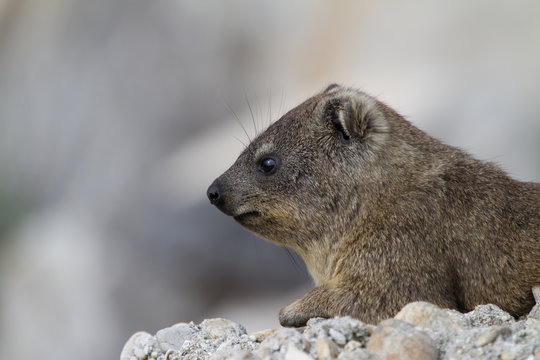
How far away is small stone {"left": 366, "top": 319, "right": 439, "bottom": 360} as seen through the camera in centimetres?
343

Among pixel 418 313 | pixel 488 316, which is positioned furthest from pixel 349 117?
pixel 418 313

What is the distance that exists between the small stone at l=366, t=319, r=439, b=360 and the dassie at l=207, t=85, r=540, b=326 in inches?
50.9

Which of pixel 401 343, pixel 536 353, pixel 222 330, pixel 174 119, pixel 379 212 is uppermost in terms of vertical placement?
pixel 174 119

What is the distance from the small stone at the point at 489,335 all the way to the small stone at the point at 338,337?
62 centimetres

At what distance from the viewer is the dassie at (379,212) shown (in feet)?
16.2

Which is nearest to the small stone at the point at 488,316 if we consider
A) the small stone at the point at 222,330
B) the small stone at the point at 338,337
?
the small stone at the point at 338,337

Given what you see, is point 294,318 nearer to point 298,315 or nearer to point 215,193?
point 298,315

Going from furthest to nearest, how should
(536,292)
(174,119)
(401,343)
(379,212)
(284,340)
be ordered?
(174,119)
(379,212)
(536,292)
(284,340)
(401,343)

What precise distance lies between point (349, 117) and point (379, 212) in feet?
2.33

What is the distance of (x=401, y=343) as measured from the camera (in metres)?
3.47

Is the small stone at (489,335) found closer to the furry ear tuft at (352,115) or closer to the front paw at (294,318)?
the front paw at (294,318)

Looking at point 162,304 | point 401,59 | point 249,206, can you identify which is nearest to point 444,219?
point 249,206

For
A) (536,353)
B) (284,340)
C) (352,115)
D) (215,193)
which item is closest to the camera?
(536,353)

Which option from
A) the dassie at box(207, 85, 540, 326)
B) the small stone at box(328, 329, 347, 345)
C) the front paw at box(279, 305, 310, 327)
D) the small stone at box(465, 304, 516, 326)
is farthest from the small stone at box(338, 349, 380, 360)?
the front paw at box(279, 305, 310, 327)
